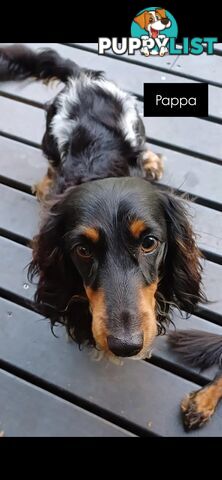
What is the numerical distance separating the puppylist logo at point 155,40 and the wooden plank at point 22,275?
3.56 ft

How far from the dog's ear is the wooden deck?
0.32m

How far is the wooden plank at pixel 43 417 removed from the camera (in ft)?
6.56

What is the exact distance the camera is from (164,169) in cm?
259

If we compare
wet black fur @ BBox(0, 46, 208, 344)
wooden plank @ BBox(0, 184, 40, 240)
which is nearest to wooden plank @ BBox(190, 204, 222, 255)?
wet black fur @ BBox(0, 46, 208, 344)

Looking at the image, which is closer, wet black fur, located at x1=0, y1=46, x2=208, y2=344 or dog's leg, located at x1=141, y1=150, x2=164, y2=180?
wet black fur, located at x1=0, y1=46, x2=208, y2=344

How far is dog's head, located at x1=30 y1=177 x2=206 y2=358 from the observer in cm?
155

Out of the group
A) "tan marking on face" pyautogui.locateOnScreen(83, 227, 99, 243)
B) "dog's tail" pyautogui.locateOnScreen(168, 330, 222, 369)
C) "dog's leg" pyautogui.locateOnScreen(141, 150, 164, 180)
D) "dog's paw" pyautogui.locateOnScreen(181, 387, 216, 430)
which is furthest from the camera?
"dog's leg" pyautogui.locateOnScreen(141, 150, 164, 180)

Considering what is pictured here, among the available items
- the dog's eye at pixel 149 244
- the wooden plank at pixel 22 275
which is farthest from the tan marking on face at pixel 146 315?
the wooden plank at pixel 22 275

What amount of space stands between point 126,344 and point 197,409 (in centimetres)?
60

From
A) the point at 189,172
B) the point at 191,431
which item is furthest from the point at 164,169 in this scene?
the point at 191,431

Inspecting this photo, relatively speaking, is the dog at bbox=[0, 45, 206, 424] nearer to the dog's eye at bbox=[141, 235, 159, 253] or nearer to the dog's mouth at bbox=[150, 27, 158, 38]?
the dog's eye at bbox=[141, 235, 159, 253]

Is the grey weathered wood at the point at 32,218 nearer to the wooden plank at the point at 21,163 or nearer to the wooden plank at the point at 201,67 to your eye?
the wooden plank at the point at 21,163

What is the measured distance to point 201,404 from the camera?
1.98 m
